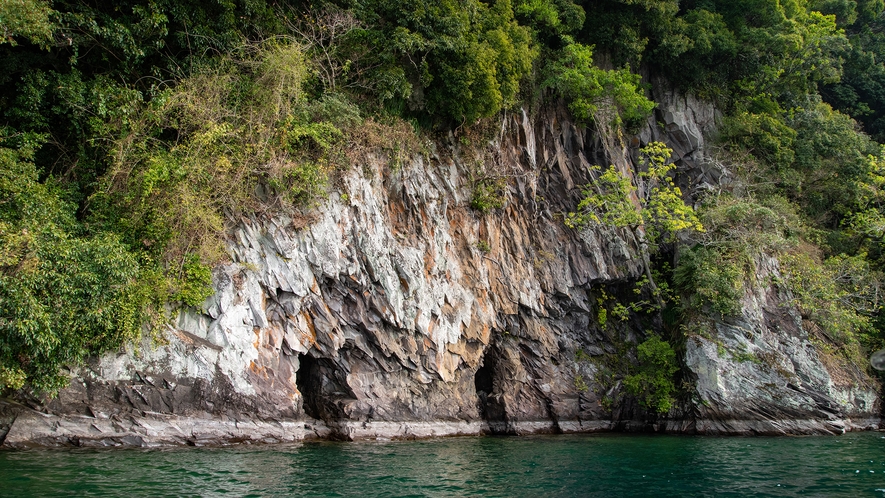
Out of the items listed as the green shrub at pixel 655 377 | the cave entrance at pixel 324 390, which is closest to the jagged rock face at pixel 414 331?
the cave entrance at pixel 324 390

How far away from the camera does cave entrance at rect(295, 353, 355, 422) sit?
1908 centimetres

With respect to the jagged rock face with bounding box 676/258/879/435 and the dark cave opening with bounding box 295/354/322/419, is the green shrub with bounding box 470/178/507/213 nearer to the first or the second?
the dark cave opening with bounding box 295/354/322/419

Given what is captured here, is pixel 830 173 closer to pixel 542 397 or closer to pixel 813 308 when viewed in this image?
pixel 813 308

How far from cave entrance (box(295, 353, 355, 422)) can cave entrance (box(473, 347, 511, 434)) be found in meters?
6.48

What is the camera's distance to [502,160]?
79.9 feet

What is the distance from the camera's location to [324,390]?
1934cm

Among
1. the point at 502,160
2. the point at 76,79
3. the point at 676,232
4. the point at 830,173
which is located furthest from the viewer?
the point at 830,173

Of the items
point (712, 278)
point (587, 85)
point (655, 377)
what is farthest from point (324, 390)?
point (587, 85)

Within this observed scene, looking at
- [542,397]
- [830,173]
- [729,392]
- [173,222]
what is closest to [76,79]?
[173,222]

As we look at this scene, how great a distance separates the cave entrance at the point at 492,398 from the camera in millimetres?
23047

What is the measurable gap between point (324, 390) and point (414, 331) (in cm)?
366

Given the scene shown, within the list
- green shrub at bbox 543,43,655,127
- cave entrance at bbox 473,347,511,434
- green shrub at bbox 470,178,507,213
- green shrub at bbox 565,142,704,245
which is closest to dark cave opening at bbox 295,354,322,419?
cave entrance at bbox 473,347,511,434

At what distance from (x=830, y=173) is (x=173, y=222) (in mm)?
30827

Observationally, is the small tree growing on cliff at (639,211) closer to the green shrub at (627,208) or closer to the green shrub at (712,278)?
the green shrub at (627,208)
